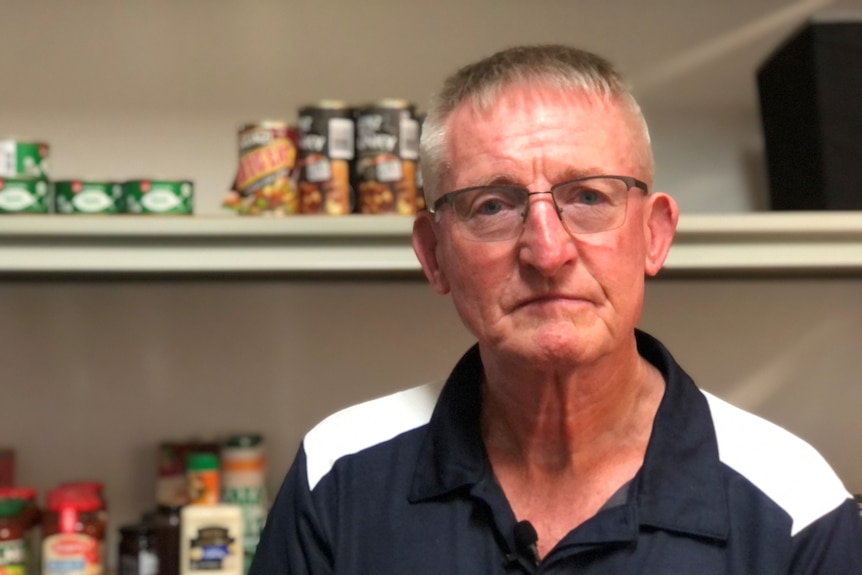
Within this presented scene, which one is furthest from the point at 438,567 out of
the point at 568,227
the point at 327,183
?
the point at 327,183

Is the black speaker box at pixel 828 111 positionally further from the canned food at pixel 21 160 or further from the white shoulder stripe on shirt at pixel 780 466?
the canned food at pixel 21 160

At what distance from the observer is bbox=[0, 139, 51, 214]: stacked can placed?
122 centimetres

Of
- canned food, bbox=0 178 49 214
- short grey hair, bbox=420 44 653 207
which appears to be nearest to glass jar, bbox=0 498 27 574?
canned food, bbox=0 178 49 214

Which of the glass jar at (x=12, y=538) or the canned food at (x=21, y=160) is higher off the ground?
the canned food at (x=21, y=160)

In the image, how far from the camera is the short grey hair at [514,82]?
3.03 feet

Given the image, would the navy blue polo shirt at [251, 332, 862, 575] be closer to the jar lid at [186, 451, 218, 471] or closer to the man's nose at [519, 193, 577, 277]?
the man's nose at [519, 193, 577, 277]

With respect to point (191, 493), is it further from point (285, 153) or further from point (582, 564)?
point (582, 564)

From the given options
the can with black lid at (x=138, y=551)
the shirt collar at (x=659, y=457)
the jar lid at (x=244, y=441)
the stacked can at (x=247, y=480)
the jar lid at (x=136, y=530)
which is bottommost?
the can with black lid at (x=138, y=551)

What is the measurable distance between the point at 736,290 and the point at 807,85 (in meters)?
0.38

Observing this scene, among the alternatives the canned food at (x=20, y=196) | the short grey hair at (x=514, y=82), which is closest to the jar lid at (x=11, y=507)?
the canned food at (x=20, y=196)

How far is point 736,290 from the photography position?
1554mm

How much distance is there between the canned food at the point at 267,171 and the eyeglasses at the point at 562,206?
0.40 metres

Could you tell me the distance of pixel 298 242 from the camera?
3.83 feet

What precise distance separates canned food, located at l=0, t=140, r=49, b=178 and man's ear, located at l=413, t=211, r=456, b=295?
1.84 feet
